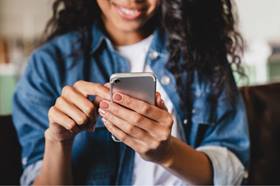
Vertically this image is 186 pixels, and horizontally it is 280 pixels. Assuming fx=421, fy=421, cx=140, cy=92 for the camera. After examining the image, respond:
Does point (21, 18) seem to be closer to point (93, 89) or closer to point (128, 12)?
point (128, 12)

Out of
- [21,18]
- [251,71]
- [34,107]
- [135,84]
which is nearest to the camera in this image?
[135,84]

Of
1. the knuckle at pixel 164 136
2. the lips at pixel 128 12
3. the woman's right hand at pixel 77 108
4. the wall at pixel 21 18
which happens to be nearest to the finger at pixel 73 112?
the woman's right hand at pixel 77 108

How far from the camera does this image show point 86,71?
0.77m

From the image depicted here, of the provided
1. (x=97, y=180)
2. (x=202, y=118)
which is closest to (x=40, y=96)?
(x=97, y=180)

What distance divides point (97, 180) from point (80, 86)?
0.22 metres

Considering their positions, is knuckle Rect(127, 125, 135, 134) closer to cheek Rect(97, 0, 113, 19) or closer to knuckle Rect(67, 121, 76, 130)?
knuckle Rect(67, 121, 76, 130)

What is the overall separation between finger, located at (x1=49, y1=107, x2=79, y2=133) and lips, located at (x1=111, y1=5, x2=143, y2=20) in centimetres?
22

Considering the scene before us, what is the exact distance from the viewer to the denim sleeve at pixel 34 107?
73 cm

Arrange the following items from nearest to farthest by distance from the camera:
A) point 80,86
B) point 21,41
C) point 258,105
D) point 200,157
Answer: point 80,86
point 200,157
point 258,105
point 21,41

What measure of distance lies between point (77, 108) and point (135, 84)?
10cm

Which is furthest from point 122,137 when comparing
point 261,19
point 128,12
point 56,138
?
point 261,19

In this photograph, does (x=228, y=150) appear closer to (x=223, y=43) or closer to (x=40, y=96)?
(x=223, y=43)

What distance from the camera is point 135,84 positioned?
50 centimetres

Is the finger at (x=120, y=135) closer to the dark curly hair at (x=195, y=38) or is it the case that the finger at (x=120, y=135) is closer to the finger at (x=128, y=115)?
the finger at (x=128, y=115)
